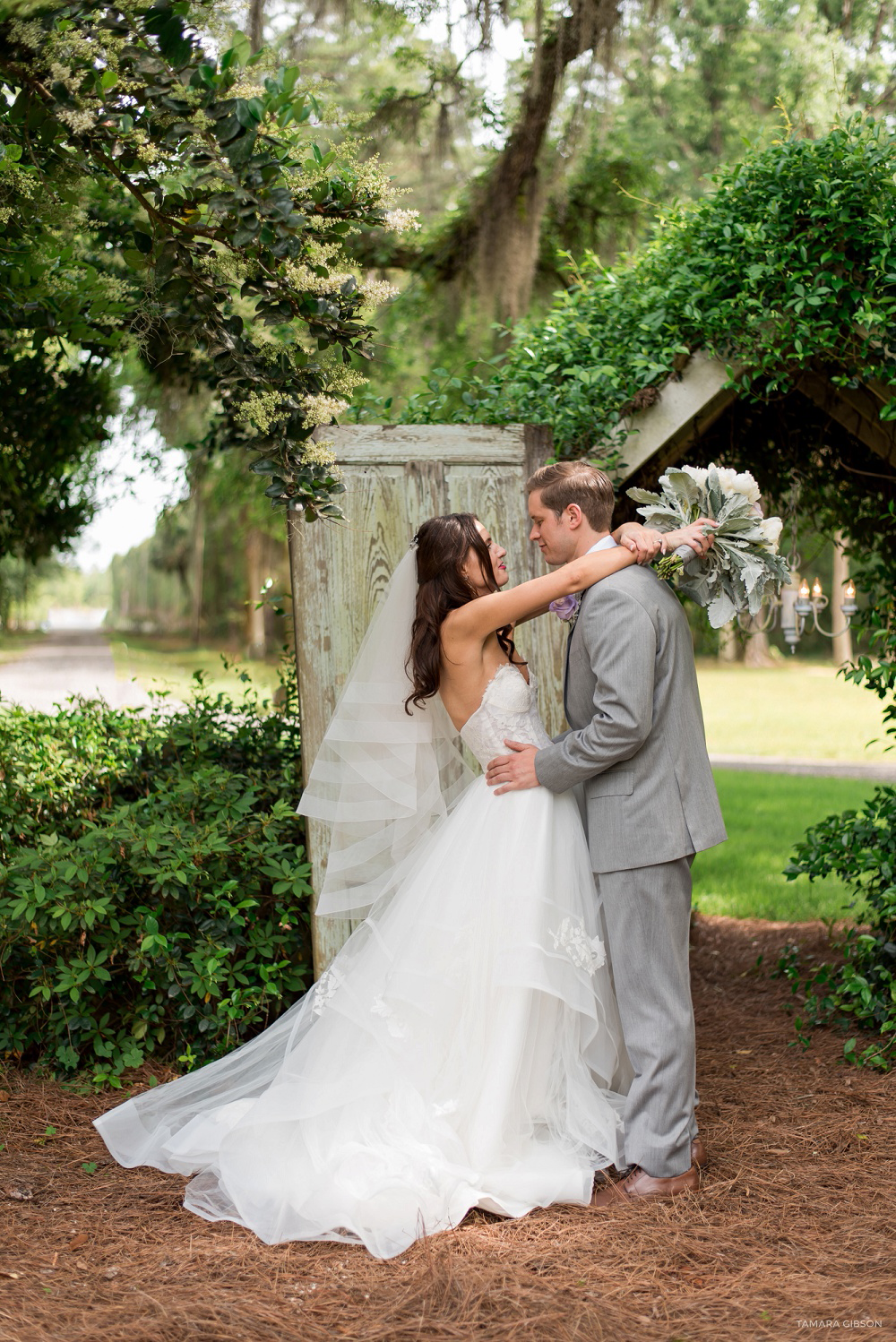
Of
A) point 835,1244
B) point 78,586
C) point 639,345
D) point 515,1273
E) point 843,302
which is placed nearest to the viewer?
point 515,1273

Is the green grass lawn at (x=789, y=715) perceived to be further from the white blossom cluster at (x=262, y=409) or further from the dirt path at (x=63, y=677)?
the white blossom cluster at (x=262, y=409)

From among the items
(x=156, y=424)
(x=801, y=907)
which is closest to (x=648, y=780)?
(x=801, y=907)

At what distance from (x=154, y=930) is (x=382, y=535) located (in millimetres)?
1883

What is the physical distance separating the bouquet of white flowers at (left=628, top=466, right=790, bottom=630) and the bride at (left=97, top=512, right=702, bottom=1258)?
0.17m

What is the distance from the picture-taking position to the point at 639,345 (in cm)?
462

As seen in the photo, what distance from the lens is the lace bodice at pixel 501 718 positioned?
3.66 meters

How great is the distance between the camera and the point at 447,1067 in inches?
133

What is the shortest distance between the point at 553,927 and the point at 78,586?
129 m

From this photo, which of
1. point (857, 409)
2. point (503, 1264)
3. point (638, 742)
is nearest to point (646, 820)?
point (638, 742)

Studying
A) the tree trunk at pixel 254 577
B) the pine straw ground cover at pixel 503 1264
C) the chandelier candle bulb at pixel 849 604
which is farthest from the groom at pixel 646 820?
the tree trunk at pixel 254 577

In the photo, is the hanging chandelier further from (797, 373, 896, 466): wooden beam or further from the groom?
the groom

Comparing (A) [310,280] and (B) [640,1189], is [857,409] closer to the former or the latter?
(A) [310,280]

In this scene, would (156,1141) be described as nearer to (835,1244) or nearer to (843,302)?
(835,1244)

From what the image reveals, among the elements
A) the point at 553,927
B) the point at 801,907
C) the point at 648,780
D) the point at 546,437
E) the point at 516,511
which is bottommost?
the point at 801,907
